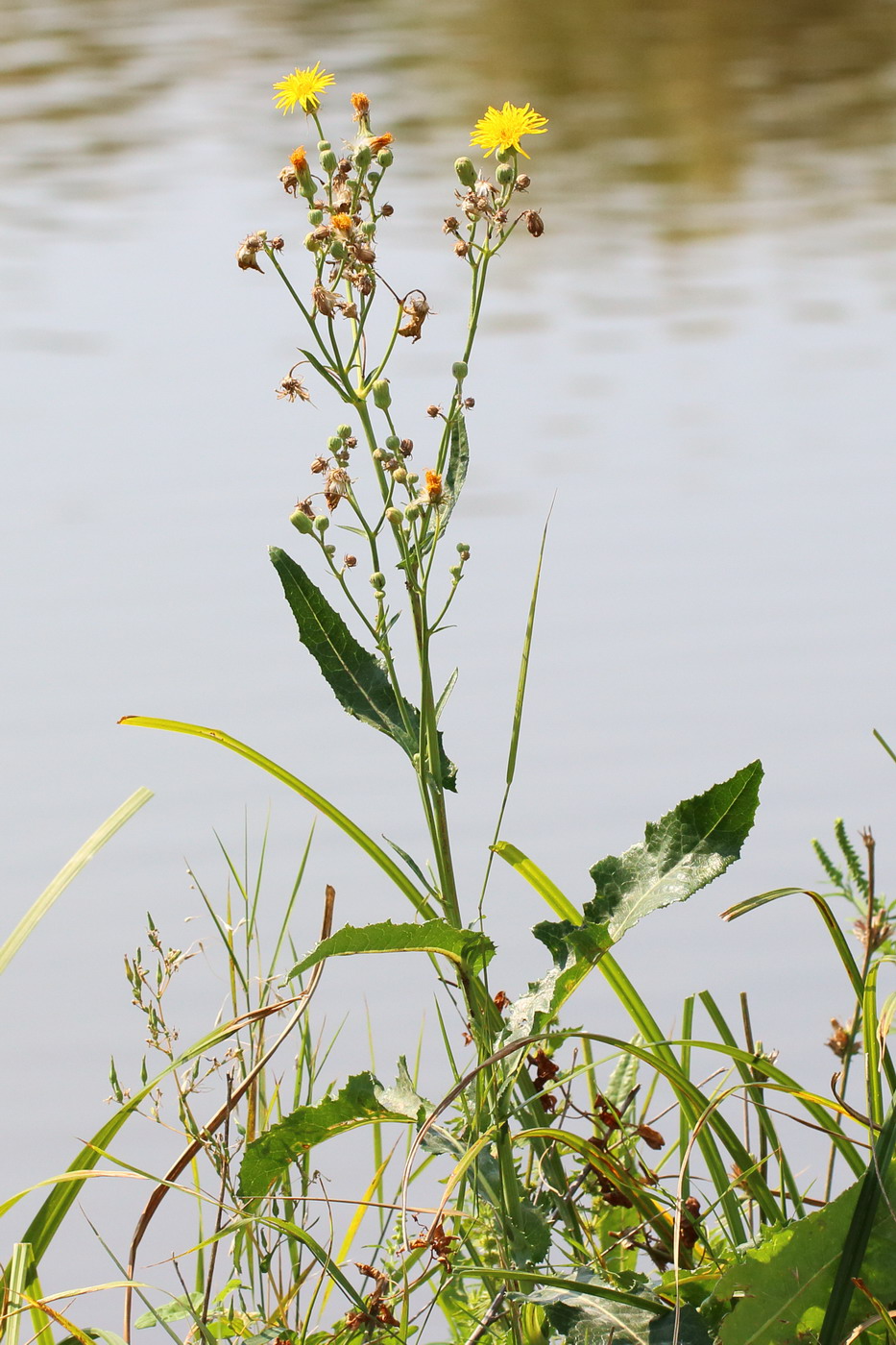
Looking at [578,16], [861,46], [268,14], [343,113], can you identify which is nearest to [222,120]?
[343,113]

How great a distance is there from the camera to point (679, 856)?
1.06 metres

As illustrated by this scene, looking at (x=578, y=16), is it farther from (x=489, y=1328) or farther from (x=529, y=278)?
(x=489, y=1328)

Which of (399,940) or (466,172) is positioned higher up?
(466,172)

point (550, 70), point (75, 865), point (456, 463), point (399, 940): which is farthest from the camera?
point (550, 70)

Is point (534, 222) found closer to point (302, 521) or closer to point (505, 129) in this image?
point (505, 129)

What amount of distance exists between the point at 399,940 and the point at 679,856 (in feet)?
0.70

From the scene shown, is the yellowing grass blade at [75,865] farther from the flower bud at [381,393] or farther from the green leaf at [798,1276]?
the green leaf at [798,1276]

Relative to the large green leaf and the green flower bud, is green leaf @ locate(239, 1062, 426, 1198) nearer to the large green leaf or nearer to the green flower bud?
the large green leaf

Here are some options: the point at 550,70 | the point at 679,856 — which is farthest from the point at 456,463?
the point at 550,70

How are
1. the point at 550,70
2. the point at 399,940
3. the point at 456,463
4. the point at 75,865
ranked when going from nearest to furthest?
1. the point at 399,940
2. the point at 456,463
3. the point at 75,865
4. the point at 550,70

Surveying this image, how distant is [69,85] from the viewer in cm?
822

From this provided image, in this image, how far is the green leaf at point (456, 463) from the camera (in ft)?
3.43

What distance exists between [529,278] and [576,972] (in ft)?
15.3

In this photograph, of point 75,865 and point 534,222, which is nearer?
point 534,222
